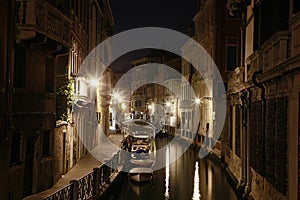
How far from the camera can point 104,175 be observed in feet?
51.1

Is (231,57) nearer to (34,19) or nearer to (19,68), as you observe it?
(19,68)

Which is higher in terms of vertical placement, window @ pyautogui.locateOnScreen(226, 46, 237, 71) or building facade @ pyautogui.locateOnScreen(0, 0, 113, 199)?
window @ pyautogui.locateOnScreen(226, 46, 237, 71)

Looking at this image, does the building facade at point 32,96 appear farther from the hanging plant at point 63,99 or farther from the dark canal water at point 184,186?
the dark canal water at point 184,186

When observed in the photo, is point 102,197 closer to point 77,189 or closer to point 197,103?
point 77,189

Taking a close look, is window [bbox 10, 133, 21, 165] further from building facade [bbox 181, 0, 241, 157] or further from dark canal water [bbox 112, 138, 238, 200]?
building facade [bbox 181, 0, 241, 157]

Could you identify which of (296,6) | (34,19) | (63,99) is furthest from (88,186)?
(296,6)

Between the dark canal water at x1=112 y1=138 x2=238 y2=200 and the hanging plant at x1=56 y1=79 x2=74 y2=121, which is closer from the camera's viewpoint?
the hanging plant at x1=56 y1=79 x2=74 y2=121

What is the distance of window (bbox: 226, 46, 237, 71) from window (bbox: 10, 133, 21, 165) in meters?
19.3

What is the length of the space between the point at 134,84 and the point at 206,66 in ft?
185

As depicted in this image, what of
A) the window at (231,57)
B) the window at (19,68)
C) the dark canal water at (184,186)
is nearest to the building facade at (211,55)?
the window at (231,57)

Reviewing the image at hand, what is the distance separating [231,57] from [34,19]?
64.8 ft

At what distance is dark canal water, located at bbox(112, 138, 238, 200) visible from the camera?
17062 millimetres

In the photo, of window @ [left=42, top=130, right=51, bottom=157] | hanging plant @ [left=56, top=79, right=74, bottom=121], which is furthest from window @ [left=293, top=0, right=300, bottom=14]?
hanging plant @ [left=56, top=79, right=74, bottom=121]

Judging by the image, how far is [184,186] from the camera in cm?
1909
